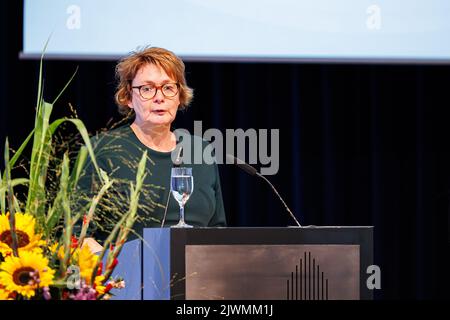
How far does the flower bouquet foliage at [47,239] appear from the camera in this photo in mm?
1177

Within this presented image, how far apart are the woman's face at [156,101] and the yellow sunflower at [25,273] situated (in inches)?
51.2

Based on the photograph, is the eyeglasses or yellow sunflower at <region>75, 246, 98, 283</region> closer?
yellow sunflower at <region>75, 246, 98, 283</region>

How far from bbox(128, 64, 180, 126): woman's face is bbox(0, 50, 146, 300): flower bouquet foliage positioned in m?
1.21

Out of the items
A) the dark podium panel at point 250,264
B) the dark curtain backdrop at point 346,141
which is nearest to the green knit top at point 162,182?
the dark podium panel at point 250,264

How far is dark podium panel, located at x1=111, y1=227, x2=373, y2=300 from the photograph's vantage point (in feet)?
5.46

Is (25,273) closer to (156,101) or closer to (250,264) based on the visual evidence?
(250,264)

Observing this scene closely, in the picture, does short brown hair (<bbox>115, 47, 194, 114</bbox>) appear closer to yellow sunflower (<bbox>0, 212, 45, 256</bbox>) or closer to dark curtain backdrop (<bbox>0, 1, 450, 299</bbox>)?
dark curtain backdrop (<bbox>0, 1, 450, 299</bbox>)

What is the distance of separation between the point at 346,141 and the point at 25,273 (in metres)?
2.89

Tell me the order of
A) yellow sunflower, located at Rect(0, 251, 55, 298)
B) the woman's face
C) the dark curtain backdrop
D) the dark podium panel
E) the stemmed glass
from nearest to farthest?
yellow sunflower, located at Rect(0, 251, 55, 298), the dark podium panel, the stemmed glass, the woman's face, the dark curtain backdrop

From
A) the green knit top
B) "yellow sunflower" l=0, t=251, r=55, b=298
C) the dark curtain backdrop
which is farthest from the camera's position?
the dark curtain backdrop

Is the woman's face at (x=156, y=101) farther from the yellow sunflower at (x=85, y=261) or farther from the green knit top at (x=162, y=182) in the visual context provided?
the yellow sunflower at (x=85, y=261)

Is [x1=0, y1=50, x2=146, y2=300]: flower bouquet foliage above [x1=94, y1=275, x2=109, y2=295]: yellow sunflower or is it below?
above

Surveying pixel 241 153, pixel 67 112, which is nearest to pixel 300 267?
pixel 241 153

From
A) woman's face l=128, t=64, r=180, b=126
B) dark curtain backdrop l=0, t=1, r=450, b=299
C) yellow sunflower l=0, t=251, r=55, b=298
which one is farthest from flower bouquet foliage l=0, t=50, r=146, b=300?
dark curtain backdrop l=0, t=1, r=450, b=299
